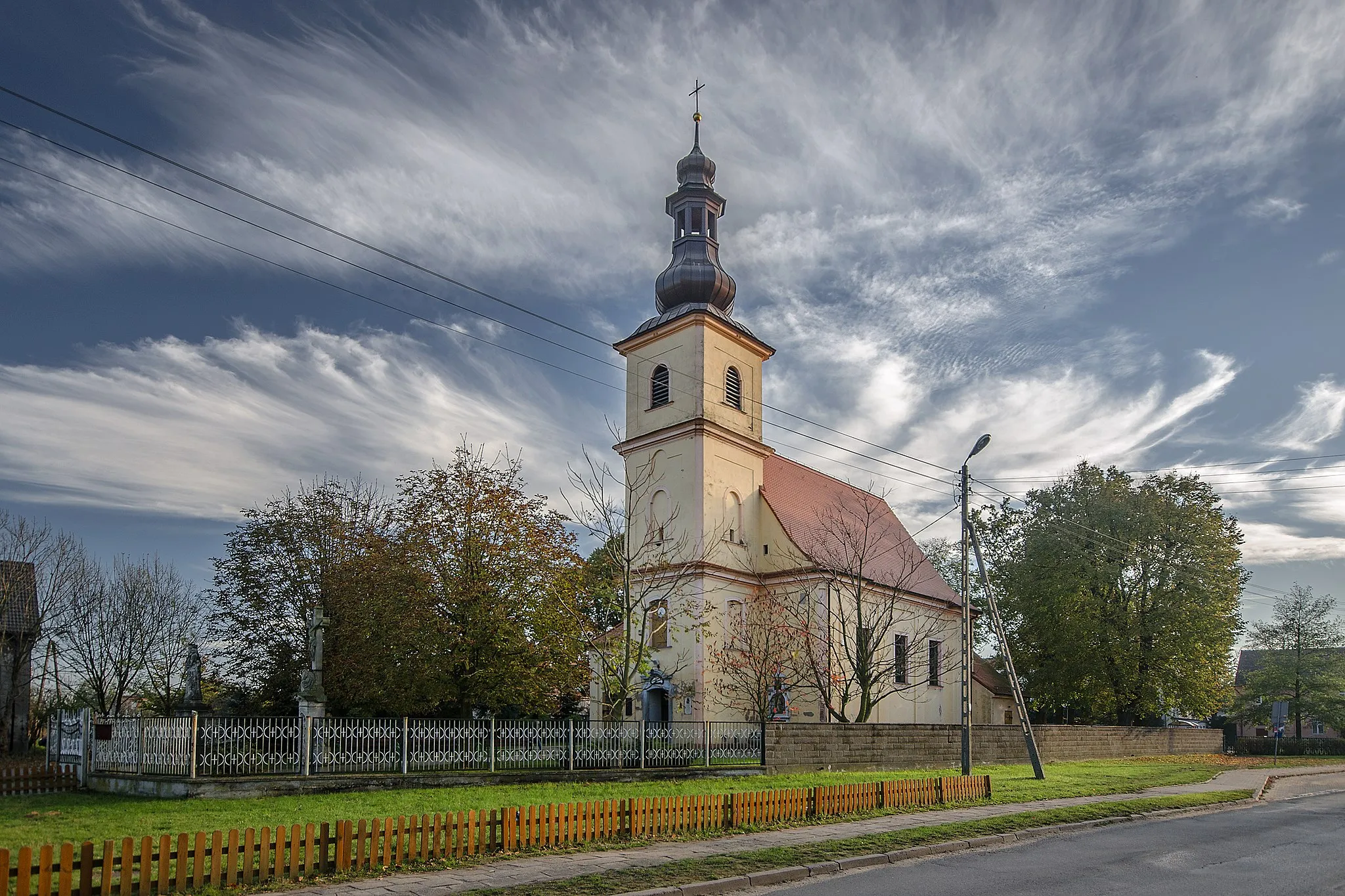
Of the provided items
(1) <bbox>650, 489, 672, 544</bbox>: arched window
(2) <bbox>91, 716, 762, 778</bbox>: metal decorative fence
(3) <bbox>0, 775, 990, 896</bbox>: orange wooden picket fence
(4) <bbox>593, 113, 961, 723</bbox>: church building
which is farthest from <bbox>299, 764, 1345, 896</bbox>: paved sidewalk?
(1) <bbox>650, 489, 672, 544</bbox>: arched window

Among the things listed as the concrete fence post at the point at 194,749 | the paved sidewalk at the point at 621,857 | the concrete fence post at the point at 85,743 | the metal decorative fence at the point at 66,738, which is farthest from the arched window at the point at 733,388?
the concrete fence post at the point at 194,749

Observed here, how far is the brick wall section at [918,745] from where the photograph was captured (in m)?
22.6

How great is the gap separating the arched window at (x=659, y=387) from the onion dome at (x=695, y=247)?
248 cm

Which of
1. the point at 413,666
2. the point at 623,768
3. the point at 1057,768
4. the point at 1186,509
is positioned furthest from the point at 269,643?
the point at 1186,509

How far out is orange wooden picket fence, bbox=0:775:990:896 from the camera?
8.16m

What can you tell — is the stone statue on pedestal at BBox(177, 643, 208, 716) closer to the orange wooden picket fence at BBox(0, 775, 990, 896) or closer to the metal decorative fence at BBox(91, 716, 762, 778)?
the metal decorative fence at BBox(91, 716, 762, 778)

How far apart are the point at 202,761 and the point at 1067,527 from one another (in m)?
38.6

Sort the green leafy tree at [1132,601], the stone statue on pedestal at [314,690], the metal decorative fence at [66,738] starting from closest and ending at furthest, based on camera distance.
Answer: the stone statue on pedestal at [314,690] → the metal decorative fence at [66,738] → the green leafy tree at [1132,601]

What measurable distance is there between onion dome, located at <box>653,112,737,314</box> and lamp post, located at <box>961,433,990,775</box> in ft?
50.8

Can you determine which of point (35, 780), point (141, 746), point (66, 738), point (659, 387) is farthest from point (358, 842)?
point (659, 387)

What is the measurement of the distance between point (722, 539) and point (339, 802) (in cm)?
2092

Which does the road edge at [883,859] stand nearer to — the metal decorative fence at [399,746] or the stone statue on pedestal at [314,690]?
the metal decorative fence at [399,746]

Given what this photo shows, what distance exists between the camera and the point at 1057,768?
28391 mm

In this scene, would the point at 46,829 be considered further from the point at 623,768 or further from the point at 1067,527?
the point at 1067,527
